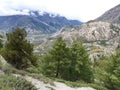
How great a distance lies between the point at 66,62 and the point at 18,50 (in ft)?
30.5

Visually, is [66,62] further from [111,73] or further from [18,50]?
[18,50]

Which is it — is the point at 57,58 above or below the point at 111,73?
above

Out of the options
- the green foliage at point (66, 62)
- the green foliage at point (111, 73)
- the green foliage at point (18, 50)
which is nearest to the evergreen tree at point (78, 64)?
the green foliage at point (66, 62)

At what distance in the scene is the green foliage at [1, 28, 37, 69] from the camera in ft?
111

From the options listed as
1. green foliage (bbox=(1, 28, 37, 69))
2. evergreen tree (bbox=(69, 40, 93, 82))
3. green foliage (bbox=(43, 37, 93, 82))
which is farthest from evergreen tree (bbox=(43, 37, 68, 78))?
green foliage (bbox=(1, 28, 37, 69))

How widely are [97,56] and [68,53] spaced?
152479mm

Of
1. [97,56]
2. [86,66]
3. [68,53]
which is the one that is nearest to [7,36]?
[68,53]

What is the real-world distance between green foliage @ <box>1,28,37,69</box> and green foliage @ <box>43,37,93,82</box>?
622 centimetres

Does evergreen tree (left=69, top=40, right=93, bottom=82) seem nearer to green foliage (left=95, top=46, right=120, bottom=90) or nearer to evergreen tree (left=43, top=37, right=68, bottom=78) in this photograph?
evergreen tree (left=43, top=37, right=68, bottom=78)

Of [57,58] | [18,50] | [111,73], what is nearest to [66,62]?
[57,58]

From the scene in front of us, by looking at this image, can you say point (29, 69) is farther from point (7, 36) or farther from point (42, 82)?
point (42, 82)

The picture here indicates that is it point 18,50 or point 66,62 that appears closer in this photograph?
point 18,50

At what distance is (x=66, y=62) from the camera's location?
4056 cm

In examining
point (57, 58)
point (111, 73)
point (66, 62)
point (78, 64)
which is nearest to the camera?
point (111, 73)
